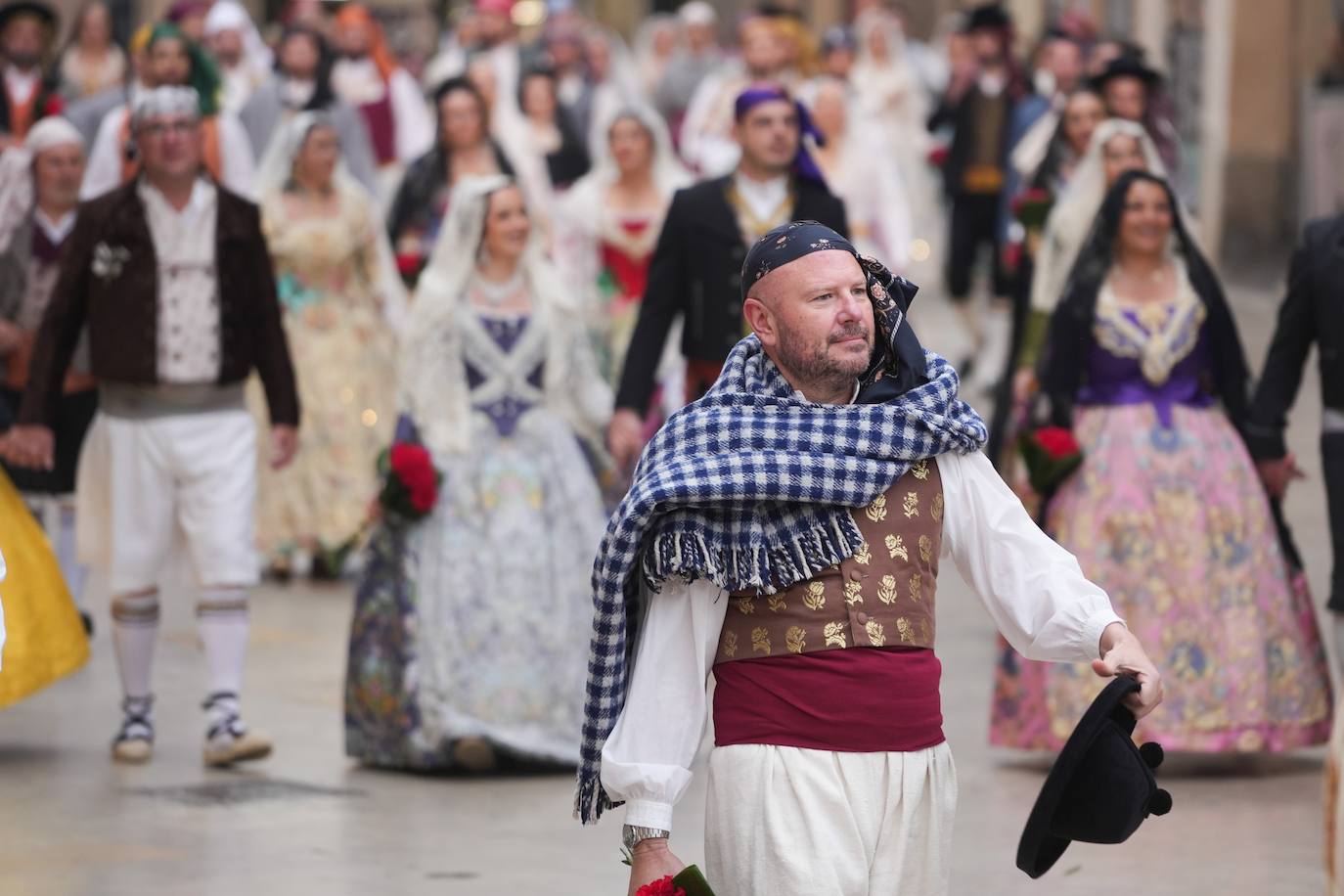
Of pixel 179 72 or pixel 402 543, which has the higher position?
pixel 179 72

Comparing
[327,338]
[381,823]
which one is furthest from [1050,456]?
[327,338]

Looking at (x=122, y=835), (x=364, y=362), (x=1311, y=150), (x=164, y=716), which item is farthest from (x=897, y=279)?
(x=1311, y=150)

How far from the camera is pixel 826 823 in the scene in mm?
4602

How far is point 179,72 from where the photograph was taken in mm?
11445

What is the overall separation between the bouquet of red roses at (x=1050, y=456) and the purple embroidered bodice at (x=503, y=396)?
62.0 inches

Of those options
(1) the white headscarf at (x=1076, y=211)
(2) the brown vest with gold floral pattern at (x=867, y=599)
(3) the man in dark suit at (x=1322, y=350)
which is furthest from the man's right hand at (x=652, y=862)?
(1) the white headscarf at (x=1076, y=211)

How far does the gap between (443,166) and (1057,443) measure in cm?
498

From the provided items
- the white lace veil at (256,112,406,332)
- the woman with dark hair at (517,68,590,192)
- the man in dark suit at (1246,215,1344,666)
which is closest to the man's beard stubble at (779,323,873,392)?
the man in dark suit at (1246,215,1344,666)

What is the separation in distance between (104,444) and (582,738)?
14.3 feet

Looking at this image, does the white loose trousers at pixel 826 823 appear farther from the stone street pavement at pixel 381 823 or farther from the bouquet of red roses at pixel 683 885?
the stone street pavement at pixel 381 823

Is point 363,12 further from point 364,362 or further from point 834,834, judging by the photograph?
point 834,834

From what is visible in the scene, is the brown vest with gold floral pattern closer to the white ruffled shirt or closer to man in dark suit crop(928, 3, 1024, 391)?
the white ruffled shirt

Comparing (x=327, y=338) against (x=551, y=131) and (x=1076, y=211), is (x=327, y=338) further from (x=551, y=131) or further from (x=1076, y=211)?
(x=551, y=131)

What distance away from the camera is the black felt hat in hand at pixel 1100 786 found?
4520 millimetres
